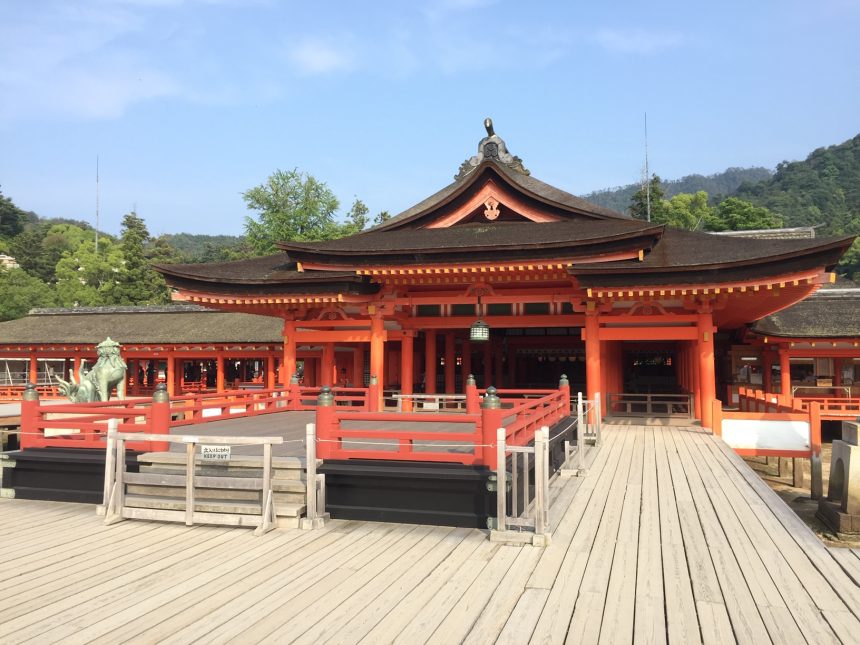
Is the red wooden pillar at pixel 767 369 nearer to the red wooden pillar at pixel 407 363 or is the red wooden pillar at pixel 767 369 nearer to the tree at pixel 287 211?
the red wooden pillar at pixel 407 363

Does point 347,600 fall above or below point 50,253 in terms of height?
below

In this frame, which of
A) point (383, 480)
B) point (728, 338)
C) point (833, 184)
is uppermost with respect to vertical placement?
point (833, 184)

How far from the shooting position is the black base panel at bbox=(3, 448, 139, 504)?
10.3m

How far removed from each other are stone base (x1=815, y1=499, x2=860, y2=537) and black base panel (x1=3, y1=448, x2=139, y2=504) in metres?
13.5

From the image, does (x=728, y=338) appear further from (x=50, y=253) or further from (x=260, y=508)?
(x=50, y=253)

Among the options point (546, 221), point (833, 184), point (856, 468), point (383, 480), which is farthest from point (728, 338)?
point (833, 184)

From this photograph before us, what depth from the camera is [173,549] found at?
7738 millimetres

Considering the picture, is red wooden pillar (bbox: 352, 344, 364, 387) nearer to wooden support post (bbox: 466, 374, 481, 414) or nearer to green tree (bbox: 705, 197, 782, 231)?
wooden support post (bbox: 466, 374, 481, 414)

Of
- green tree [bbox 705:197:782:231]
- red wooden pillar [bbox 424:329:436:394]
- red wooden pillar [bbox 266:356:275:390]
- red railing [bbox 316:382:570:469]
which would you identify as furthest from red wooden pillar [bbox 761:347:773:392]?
green tree [bbox 705:197:782:231]

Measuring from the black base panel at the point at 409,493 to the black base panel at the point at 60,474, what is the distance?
383cm

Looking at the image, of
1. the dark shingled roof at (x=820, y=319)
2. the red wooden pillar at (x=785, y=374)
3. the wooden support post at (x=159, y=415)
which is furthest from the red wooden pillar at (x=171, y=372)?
the red wooden pillar at (x=785, y=374)

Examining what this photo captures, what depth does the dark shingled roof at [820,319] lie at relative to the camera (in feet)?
83.9

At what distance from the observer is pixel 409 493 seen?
8.85 metres

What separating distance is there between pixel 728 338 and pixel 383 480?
83.6 feet
